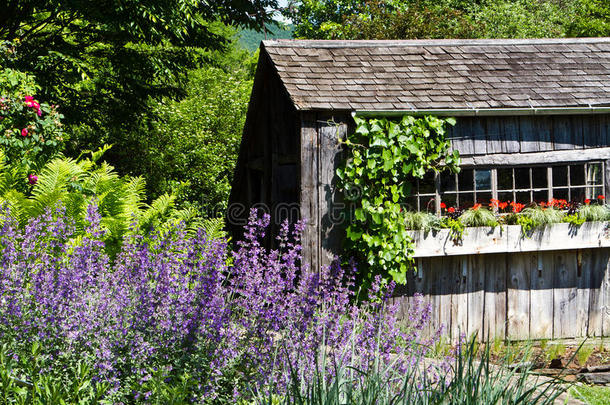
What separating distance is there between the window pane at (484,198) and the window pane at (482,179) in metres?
0.08

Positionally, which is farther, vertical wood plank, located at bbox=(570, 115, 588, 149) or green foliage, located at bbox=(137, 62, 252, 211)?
green foliage, located at bbox=(137, 62, 252, 211)

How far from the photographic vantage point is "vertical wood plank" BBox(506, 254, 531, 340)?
871 cm

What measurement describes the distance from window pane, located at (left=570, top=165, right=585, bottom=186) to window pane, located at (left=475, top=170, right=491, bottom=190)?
126 cm

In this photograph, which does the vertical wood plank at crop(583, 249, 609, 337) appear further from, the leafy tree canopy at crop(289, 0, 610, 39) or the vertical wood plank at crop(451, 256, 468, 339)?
the leafy tree canopy at crop(289, 0, 610, 39)

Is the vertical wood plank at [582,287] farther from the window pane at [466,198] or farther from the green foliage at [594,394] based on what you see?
the green foliage at [594,394]

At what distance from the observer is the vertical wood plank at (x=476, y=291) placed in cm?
856

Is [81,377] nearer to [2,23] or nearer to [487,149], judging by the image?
[487,149]

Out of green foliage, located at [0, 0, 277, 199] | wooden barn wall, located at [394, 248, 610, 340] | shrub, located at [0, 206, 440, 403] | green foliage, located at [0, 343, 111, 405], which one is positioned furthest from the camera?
green foliage, located at [0, 0, 277, 199]

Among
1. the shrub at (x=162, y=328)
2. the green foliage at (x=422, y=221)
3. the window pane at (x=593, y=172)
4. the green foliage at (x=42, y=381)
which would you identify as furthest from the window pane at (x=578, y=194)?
the green foliage at (x=42, y=381)

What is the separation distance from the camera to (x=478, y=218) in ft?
27.6

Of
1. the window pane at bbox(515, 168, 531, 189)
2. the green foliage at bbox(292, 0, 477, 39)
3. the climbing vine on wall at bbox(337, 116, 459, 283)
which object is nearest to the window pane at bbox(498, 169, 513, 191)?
the window pane at bbox(515, 168, 531, 189)

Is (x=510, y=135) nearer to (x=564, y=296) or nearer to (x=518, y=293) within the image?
(x=518, y=293)

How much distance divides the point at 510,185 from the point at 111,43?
25.8ft

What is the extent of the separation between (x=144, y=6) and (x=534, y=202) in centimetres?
623
